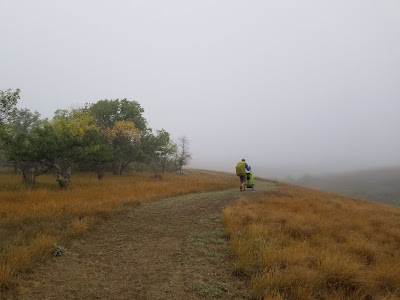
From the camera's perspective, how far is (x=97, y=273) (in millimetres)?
5148

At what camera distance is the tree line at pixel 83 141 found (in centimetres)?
1675

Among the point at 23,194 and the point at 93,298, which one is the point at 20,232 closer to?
the point at 93,298

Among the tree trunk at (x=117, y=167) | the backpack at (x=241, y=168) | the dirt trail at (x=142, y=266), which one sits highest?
the backpack at (x=241, y=168)

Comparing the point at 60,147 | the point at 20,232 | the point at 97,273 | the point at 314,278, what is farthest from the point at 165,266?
the point at 60,147

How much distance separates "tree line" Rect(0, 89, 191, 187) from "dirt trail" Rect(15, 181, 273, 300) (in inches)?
450

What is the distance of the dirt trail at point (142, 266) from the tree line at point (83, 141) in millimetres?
11421

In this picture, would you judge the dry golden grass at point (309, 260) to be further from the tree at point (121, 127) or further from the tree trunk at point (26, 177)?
the tree at point (121, 127)

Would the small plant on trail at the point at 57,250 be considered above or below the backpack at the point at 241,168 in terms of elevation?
below

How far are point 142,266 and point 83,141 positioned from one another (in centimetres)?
1684

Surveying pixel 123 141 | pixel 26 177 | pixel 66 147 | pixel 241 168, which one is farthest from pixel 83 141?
pixel 123 141

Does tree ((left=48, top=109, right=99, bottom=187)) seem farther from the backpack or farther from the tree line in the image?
the backpack

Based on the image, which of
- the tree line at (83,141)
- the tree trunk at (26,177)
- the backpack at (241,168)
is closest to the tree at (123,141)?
the tree line at (83,141)

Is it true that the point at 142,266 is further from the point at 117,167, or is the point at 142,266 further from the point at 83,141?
the point at 117,167

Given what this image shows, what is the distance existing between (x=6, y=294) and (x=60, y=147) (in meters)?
15.0
